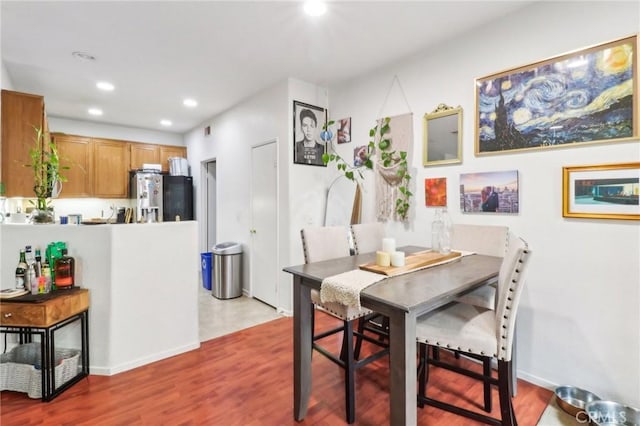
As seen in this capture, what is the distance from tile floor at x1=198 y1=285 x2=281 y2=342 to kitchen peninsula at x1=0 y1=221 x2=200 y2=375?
0.51 meters

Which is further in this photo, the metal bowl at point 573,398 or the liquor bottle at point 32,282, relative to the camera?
the liquor bottle at point 32,282

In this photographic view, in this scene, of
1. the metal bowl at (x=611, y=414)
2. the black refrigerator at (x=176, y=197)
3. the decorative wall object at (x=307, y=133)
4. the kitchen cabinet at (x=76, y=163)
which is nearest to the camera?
the metal bowl at (x=611, y=414)

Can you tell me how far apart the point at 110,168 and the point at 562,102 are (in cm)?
617

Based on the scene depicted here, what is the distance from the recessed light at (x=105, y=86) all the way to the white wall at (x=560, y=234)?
3669 mm

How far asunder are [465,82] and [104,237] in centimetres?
310

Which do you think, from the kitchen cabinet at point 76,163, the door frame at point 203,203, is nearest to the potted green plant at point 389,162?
the door frame at point 203,203

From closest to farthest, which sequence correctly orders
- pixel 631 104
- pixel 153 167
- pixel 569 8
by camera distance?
pixel 631 104
pixel 569 8
pixel 153 167

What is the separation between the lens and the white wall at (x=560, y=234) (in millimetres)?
1817

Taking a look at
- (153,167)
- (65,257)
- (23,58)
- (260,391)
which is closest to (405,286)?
(260,391)

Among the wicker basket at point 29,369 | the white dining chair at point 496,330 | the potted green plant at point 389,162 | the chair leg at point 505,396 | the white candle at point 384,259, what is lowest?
the wicker basket at point 29,369

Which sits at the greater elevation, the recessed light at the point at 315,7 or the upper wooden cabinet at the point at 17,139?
the recessed light at the point at 315,7

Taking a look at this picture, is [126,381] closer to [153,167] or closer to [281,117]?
[281,117]

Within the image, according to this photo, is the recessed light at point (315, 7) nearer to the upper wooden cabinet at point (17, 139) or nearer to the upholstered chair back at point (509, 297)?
the upholstered chair back at point (509, 297)

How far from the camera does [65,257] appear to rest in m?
2.18
